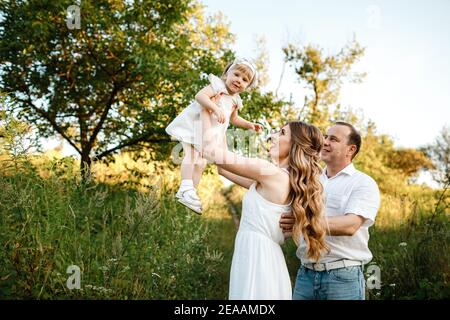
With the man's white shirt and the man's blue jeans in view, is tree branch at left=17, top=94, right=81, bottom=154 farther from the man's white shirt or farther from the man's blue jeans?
the man's blue jeans

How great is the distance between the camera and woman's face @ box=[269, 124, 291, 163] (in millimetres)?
3068

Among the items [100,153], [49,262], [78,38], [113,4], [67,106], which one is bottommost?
[49,262]

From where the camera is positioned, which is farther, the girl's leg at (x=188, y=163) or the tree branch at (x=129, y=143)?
the tree branch at (x=129, y=143)

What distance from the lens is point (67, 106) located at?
30.7 ft

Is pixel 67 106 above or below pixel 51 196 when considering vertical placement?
above

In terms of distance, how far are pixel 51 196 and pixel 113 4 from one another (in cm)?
553

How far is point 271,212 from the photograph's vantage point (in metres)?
2.89

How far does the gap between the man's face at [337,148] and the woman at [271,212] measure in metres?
0.91

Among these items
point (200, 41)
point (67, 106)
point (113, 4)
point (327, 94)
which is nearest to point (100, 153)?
point (67, 106)

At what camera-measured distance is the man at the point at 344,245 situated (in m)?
3.39

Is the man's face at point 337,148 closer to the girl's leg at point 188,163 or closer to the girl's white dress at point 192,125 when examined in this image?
the girl's white dress at point 192,125

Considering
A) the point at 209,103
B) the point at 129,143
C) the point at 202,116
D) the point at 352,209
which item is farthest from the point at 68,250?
the point at 129,143

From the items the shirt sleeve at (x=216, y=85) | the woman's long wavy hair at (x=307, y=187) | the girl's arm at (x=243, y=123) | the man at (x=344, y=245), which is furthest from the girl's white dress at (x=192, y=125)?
the man at (x=344, y=245)
